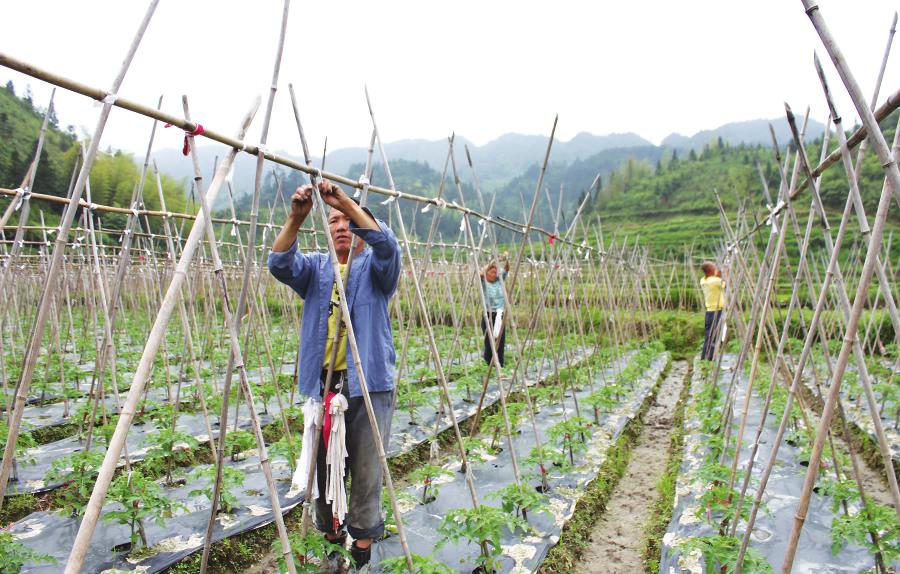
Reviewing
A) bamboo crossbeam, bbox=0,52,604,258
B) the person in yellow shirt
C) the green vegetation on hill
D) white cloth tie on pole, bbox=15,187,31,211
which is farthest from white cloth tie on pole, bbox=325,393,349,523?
the green vegetation on hill

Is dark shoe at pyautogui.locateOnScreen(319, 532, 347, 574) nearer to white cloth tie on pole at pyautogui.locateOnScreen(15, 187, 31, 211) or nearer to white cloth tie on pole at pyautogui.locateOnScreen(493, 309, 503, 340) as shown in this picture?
white cloth tie on pole at pyautogui.locateOnScreen(15, 187, 31, 211)

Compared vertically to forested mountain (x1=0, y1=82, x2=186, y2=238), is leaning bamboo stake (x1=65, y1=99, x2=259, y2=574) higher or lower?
lower

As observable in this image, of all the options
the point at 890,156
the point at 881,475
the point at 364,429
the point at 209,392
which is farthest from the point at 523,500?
the point at 209,392

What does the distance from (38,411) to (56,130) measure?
46.9m

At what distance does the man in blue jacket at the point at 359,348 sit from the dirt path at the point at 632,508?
1.59 metres

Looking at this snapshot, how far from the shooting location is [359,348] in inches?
99.2

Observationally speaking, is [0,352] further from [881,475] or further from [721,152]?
[721,152]

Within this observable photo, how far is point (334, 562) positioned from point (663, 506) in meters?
2.65

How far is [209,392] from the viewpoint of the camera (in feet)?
19.7

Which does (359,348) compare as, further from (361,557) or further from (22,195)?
(22,195)

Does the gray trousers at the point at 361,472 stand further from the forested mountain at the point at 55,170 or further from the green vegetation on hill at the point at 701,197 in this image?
the green vegetation on hill at the point at 701,197

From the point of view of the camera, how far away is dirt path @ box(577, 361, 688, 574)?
11.1 feet

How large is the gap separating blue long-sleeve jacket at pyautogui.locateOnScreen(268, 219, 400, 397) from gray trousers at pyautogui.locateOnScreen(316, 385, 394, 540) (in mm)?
129

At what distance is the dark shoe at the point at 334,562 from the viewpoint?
2.54 m
